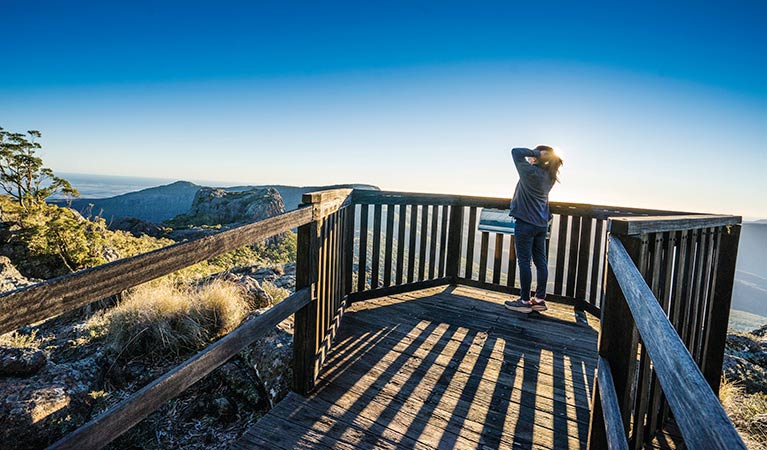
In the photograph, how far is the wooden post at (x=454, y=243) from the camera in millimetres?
5320

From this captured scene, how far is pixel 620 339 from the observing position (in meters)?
1.80

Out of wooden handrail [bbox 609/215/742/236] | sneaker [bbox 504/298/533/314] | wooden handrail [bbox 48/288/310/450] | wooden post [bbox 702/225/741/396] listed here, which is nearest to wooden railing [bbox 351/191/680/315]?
sneaker [bbox 504/298/533/314]

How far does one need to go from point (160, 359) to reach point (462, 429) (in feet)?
9.01

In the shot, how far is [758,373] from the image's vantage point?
16.9ft

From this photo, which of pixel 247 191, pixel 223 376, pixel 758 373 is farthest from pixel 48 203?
pixel 247 191

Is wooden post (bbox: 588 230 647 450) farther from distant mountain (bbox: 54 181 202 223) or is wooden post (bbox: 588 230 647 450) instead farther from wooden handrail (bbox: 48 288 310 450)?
distant mountain (bbox: 54 181 202 223)

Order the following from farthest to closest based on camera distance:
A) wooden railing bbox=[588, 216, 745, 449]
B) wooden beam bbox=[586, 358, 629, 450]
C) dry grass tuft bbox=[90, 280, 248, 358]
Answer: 1. dry grass tuft bbox=[90, 280, 248, 358]
2. wooden beam bbox=[586, 358, 629, 450]
3. wooden railing bbox=[588, 216, 745, 449]

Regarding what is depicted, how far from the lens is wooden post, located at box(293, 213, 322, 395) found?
2.56 m

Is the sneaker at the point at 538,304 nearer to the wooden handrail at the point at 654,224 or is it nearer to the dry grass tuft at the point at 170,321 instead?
the wooden handrail at the point at 654,224

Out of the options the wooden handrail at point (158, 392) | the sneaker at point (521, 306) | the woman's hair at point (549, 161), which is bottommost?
the sneaker at point (521, 306)

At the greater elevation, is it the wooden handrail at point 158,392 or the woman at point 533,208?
the woman at point 533,208

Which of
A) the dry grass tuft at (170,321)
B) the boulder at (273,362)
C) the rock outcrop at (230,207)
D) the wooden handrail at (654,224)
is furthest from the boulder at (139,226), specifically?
the wooden handrail at (654,224)

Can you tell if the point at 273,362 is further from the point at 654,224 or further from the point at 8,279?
the point at 8,279

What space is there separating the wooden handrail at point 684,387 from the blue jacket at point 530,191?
9.53 feet
